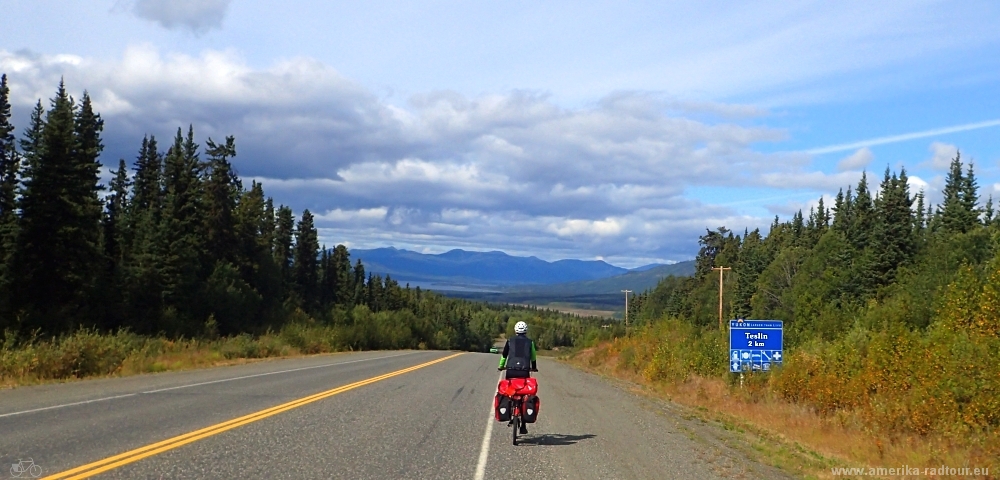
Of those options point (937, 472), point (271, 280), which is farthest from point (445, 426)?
point (271, 280)

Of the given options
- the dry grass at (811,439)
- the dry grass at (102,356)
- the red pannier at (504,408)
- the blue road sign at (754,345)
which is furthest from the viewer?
the blue road sign at (754,345)

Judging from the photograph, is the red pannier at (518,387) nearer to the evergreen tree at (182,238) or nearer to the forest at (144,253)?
the forest at (144,253)

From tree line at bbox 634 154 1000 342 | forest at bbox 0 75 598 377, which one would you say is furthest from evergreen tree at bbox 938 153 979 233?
forest at bbox 0 75 598 377

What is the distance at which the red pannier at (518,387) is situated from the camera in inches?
511

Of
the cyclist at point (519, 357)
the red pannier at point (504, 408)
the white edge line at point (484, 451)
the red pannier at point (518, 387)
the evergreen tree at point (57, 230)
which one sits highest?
the evergreen tree at point (57, 230)

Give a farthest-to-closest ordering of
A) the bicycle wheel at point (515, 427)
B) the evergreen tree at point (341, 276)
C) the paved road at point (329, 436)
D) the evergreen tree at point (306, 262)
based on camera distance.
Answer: the evergreen tree at point (341, 276) → the evergreen tree at point (306, 262) → the bicycle wheel at point (515, 427) → the paved road at point (329, 436)

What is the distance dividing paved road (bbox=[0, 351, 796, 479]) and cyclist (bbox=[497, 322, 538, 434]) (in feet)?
3.83

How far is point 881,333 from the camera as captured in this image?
2123cm

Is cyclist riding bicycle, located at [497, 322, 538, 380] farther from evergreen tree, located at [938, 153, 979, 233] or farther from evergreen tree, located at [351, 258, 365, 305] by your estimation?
evergreen tree, located at [351, 258, 365, 305]

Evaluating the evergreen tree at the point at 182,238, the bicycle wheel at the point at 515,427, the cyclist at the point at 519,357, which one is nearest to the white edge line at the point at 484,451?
the bicycle wheel at the point at 515,427

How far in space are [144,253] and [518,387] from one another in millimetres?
47804

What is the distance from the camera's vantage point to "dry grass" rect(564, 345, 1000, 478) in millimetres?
13375

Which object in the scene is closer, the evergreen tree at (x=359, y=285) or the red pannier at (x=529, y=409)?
the red pannier at (x=529, y=409)

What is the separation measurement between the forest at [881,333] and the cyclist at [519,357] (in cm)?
763
